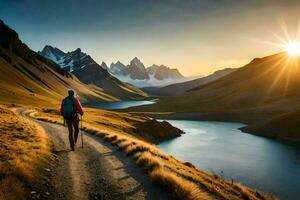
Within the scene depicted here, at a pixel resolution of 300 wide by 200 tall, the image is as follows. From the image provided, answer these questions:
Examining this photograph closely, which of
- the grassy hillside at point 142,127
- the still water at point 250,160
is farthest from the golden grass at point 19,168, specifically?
the grassy hillside at point 142,127

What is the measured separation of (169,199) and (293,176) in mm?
48197

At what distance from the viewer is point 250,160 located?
65.2 m

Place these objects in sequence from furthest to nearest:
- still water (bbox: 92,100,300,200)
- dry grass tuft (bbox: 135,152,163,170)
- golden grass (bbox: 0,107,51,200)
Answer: still water (bbox: 92,100,300,200) < dry grass tuft (bbox: 135,152,163,170) < golden grass (bbox: 0,107,51,200)

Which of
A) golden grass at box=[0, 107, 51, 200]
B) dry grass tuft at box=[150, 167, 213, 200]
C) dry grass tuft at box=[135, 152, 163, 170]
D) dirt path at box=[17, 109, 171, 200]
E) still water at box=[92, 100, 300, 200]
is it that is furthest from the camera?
still water at box=[92, 100, 300, 200]

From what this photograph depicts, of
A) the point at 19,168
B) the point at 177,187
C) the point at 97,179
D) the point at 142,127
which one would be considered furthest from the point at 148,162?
the point at 142,127

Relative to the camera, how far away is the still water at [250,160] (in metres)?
46.8

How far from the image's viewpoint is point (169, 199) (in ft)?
39.1

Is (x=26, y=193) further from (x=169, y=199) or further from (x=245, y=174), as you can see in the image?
(x=245, y=174)

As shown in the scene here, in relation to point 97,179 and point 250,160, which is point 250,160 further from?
point 97,179

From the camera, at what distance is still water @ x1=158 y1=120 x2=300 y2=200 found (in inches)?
1843

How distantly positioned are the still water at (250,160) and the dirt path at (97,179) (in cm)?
2741

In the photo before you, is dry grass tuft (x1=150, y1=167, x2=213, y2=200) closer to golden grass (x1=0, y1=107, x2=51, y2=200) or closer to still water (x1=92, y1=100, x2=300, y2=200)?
golden grass (x1=0, y1=107, x2=51, y2=200)

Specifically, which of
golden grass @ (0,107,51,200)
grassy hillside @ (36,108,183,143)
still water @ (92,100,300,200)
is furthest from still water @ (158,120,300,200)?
golden grass @ (0,107,51,200)

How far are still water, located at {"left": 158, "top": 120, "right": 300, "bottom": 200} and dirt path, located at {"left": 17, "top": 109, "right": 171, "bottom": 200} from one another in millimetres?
22000
